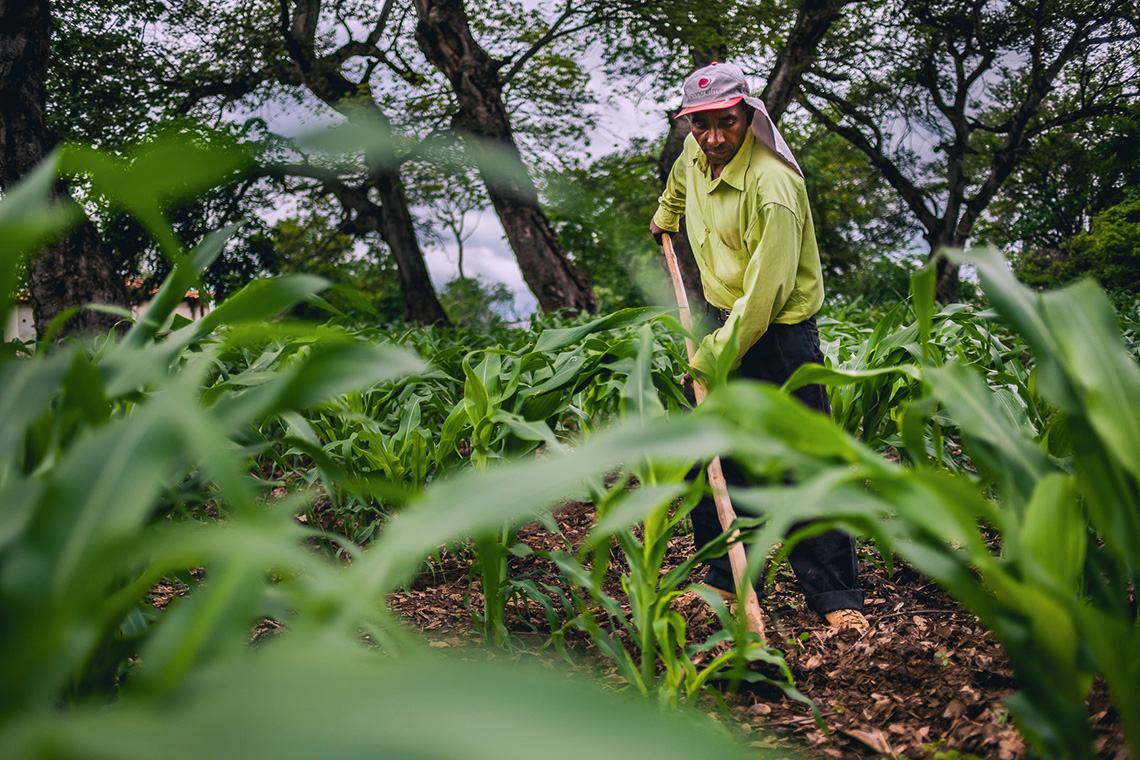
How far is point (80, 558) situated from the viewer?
17.4 inches

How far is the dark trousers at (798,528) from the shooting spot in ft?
5.52

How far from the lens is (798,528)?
1760mm

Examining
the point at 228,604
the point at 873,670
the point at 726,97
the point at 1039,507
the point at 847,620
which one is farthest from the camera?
the point at 726,97

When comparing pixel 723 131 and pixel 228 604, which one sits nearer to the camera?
pixel 228 604

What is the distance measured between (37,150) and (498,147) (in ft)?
10.1

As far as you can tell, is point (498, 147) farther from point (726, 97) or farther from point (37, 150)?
point (726, 97)

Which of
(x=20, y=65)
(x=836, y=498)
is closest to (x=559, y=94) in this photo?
(x=20, y=65)

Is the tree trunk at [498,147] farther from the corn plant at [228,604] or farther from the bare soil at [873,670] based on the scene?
the corn plant at [228,604]

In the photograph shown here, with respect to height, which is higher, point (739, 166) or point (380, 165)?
point (380, 165)

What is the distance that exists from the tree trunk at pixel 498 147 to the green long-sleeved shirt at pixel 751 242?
3.57 meters

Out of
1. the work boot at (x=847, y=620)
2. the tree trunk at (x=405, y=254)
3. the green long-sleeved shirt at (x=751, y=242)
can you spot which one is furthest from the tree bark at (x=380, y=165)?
the work boot at (x=847, y=620)

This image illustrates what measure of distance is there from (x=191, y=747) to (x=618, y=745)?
194 millimetres

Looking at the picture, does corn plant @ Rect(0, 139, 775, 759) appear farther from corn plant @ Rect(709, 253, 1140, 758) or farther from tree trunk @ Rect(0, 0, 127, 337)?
tree trunk @ Rect(0, 0, 127, 337)

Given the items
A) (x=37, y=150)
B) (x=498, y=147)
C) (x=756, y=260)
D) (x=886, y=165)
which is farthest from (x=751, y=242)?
(x=886, y=165)
